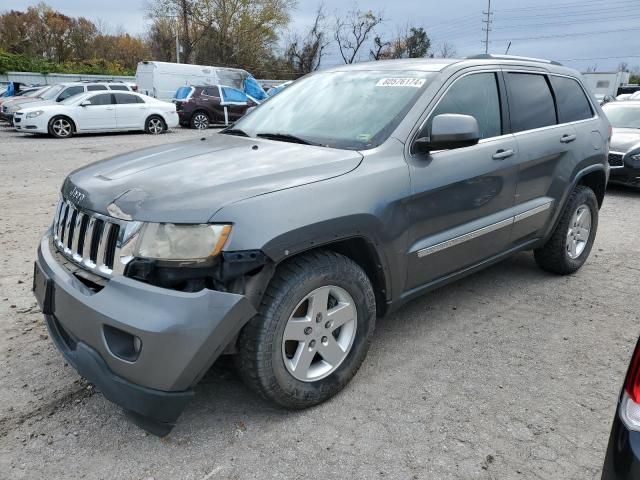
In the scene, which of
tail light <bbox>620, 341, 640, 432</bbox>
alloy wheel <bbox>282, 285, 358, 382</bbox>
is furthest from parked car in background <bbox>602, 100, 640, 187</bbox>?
tail light <bbox>620, 341, 640, 432</bbox>

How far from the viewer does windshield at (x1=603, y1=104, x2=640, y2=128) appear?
9867mm

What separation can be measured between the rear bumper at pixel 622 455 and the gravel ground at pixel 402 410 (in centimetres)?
82

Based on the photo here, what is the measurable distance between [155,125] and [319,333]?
16.8m

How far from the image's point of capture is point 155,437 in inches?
100.0

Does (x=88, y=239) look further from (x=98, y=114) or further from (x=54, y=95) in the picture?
(x=54, y=95)

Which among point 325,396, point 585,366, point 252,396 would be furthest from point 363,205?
point 585,366

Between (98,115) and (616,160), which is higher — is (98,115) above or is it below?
above

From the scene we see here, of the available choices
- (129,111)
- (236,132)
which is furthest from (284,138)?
(129,111)

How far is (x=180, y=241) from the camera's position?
2.25 metres

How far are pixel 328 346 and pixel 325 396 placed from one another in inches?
10.5

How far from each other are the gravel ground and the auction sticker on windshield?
164cm

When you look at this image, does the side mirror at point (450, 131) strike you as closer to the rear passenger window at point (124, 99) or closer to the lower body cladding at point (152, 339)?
the lower body cladding at point (152, 339)

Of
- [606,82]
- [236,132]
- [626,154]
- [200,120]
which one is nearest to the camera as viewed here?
[236,132]

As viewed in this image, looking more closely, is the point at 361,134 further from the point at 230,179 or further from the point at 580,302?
the point at 580,302
